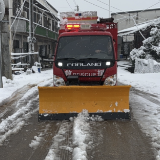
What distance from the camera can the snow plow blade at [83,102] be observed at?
197 inches

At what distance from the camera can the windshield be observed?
596cm

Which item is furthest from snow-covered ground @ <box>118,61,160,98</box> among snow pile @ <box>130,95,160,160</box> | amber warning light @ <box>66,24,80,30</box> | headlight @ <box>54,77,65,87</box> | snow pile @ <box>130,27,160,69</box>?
snow pile @ <box>130,27,160,69</box>

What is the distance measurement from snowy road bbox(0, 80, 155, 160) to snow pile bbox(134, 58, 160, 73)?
12.2 metres

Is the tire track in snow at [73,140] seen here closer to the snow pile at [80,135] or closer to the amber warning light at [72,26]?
the snow pile at [80,135]

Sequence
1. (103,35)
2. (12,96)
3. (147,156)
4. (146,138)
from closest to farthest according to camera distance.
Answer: (147,156) → (146,138) → (103,35) → (12,96)

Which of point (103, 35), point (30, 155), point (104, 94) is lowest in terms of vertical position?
point (30, 155)

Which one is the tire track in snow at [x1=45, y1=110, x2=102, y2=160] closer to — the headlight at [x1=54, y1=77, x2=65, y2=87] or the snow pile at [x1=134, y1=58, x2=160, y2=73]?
the headlight at [x1=54, y1=77, x2=65, y2=87]

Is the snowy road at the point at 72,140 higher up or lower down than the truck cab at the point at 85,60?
lower down

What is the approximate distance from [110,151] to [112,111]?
1.61 meters

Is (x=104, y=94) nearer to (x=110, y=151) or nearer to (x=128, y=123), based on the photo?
(x=128, y=123)

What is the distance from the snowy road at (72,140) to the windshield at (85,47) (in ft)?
5.84

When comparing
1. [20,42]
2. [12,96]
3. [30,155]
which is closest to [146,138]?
[30,155]

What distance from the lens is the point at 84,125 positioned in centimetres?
456

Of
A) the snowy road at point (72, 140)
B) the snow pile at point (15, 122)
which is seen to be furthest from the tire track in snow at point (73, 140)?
the snow pile at point (15, 122)
